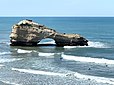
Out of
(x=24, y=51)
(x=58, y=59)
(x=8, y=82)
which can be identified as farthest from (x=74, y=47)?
(x=8, y=82)

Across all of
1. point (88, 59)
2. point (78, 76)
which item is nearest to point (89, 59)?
point (88, 59)

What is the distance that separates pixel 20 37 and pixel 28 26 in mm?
2729

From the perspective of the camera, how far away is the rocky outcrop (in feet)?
212

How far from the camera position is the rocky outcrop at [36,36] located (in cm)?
6462

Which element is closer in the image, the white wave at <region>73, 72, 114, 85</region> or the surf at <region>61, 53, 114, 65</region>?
the white wave at <region>73, 72, 114, 85</region>

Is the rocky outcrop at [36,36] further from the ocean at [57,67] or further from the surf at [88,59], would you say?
the surf at [88,59]

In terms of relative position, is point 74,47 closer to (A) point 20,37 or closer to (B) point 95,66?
(A) point 20,37

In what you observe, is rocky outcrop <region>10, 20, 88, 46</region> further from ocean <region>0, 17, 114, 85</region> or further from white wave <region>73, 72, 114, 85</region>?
white wave <region>73, 72, 114, 85</region>

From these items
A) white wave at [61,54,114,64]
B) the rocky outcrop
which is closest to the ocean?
white wave at [61,54,114,64]

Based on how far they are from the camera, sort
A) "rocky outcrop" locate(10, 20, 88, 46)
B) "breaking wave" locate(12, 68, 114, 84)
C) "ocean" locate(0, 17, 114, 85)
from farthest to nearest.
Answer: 1. "rocky outcrop" locate(10, 20, 88, 46)
2. "ocean" locate(0, 17, 114, 85)
3. "breaking wave" locate(12, 68, 114, 84)

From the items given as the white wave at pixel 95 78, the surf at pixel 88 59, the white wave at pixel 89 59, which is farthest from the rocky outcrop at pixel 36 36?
the white wave at pixel 95 78

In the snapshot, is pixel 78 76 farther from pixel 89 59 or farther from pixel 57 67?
pixel 89 59

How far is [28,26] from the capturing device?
217 ft

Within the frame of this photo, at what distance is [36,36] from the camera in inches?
2579
